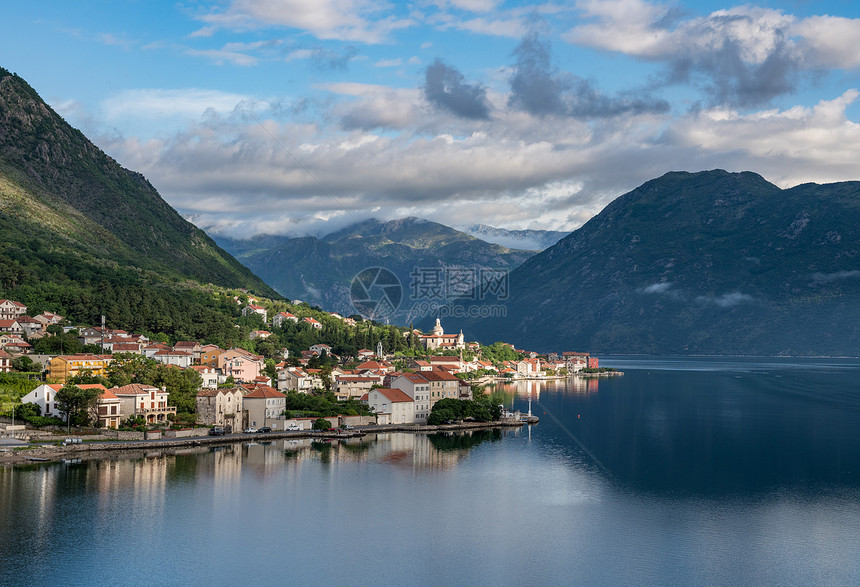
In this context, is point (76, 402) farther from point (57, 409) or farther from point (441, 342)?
point (441, 342)

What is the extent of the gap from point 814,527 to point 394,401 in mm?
47793

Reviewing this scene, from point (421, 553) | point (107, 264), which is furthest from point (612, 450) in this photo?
point (107, 264)

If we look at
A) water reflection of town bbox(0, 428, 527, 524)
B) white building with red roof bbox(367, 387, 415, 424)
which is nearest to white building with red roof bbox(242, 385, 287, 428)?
water reflection of town bbox(0, 428, 527, 524)

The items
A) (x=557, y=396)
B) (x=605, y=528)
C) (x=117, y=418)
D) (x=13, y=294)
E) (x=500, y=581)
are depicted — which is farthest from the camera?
(x=557, y=396)

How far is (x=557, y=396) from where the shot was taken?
438 ft

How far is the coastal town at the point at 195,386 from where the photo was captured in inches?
2896

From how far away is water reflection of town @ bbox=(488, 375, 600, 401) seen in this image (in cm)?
13738

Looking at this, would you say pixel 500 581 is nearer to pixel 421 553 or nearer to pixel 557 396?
pixel 421 553

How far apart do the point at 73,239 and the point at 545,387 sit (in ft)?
278

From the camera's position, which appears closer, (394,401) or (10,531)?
(10,531)

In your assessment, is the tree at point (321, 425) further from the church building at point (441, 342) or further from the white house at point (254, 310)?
the church building at point (441, 342)

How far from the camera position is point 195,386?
82.6 metres

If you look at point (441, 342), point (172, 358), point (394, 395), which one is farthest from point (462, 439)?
point (441, 342)

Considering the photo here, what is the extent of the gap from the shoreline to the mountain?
41.6m
